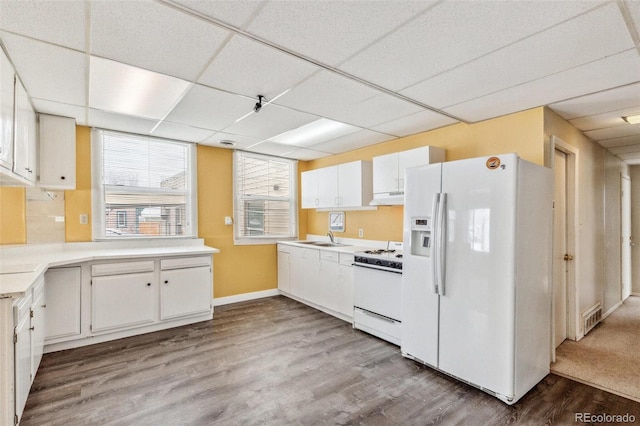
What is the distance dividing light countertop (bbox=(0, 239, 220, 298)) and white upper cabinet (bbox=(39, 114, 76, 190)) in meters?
0.73

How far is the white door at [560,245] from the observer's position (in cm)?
330

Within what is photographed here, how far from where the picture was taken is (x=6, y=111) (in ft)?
7.01

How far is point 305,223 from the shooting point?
5.96 m

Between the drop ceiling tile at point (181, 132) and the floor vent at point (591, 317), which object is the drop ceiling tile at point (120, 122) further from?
the floor vent at point (591, 317)

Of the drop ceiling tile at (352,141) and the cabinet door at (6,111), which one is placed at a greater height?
the drop ceiling tile at (352,141)

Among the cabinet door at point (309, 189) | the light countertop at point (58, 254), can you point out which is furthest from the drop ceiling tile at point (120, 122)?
the cabinet door at point (309, 189)

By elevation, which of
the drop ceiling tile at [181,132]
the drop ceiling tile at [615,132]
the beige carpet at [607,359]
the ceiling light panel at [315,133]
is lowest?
the beige carpet at [607,359]

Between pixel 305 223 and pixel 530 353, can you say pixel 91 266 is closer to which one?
pixel 305 223

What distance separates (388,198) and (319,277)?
155cm

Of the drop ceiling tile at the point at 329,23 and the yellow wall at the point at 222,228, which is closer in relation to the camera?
the drop ceiling tile at the point at 329,23

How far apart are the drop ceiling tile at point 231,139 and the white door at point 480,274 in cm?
273

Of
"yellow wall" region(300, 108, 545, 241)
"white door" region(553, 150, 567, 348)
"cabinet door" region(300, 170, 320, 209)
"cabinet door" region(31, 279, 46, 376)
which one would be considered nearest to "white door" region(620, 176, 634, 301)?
"white door" region(553, 150, 567, 348)

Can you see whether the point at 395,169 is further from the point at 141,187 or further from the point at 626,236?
the point at 626,236

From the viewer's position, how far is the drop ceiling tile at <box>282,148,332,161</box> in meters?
5.09
